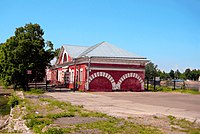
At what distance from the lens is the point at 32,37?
27.9m

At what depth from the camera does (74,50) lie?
1422 inches

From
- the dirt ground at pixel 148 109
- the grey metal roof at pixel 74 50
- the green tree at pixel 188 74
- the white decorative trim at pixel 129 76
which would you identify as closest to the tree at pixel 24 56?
the grey metal roof at pixel 74 50

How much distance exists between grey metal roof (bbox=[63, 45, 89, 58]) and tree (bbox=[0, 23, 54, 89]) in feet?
20.8

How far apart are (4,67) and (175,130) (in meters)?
21.1

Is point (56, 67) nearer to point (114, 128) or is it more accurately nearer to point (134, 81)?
point (134, 81)

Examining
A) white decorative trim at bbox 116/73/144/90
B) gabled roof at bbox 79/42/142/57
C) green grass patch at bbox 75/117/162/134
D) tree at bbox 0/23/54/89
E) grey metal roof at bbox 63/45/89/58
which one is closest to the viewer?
green grass patch at bbox 75/117/162/134

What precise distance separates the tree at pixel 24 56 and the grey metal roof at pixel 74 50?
6.35m

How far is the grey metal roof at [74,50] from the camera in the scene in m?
34.4

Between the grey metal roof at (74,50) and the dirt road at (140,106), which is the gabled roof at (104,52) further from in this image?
the dirt road at (140,106)

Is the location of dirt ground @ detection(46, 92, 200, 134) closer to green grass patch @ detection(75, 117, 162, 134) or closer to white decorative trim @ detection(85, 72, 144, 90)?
green grass patch @ detection(75, 117, 162, 134)

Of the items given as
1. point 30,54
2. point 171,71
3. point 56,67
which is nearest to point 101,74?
Answer: point 30,54

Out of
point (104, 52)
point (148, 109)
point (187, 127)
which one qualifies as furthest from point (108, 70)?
point (187, 127)

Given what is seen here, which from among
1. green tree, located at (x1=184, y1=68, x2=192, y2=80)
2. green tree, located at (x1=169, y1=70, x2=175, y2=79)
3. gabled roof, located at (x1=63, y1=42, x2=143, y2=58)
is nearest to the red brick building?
gabled roof, located at (x1=63, y1=42, x2=143, y2=58)

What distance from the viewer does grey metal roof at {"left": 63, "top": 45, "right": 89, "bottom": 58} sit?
113 feet
